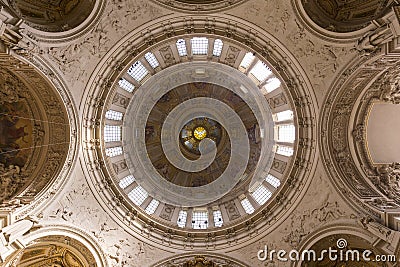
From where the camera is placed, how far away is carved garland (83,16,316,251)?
18812 mm

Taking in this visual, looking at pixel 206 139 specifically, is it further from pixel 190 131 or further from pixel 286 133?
pixel 190 131

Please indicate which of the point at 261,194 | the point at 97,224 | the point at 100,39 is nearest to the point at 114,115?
the point at 100,39

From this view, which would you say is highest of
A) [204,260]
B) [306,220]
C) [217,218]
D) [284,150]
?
[284,150]

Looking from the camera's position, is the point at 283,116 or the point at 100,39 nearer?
the point at 100,39

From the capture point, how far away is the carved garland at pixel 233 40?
18.8 m

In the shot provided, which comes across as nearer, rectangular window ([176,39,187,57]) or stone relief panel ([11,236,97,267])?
stone relief panel ([11,236,97,267])

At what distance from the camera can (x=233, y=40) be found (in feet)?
62.5

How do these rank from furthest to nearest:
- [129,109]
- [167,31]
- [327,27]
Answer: [129,109] → [167,31] → [327,27]

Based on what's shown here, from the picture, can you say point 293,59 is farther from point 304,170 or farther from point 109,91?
point 109,91

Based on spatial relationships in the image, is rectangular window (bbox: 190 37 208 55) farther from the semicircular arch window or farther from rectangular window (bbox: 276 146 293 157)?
rectangular window (bbox: 276 146 293 157)

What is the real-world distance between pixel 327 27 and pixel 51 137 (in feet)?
50.3

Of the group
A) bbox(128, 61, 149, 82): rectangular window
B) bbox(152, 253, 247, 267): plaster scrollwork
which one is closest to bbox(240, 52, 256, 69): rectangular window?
bbox(128, 61, 149, 82): rectangular window

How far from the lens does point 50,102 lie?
19.0 meters

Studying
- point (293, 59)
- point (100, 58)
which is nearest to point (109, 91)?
point (100, 58)
